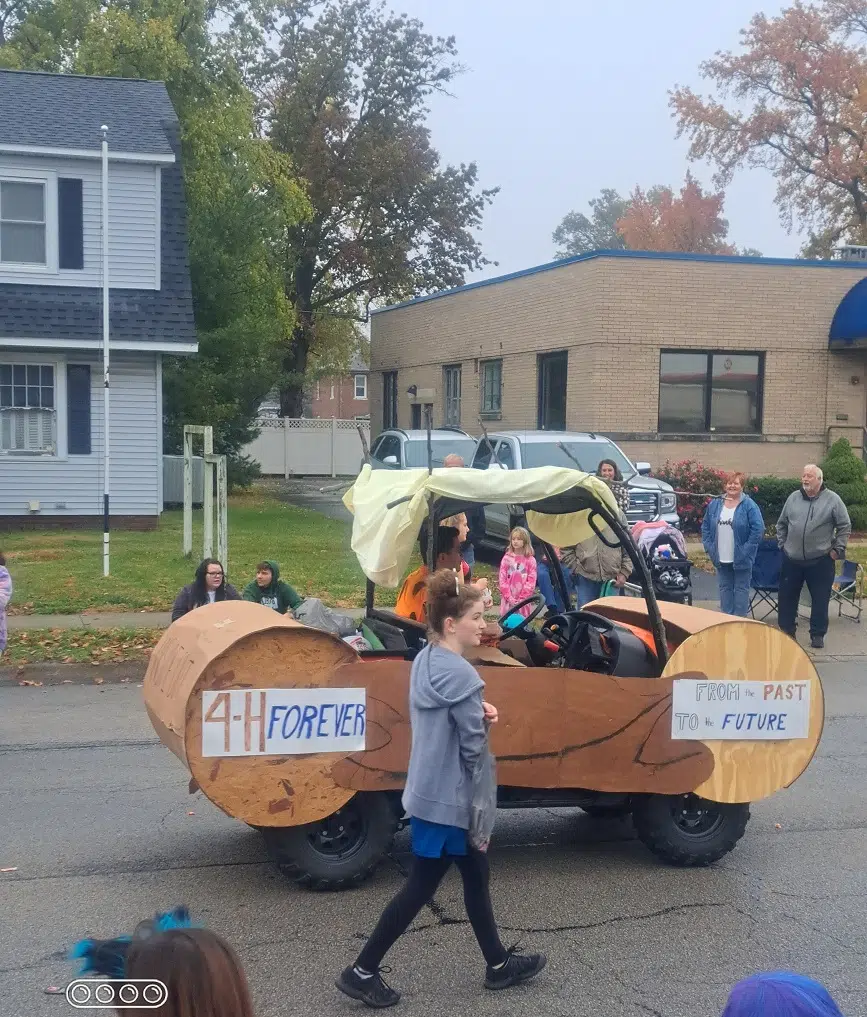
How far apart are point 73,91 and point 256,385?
7196 millimetres

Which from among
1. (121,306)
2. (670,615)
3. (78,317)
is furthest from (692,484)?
(670,615)

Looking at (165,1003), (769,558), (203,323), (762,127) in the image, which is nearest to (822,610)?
(769,558)

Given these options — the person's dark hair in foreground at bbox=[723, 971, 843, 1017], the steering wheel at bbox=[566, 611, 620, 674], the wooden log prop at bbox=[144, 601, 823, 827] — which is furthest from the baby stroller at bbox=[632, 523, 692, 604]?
the person's dark hair in foreground at bbox=[723, 971, 843, 1017]

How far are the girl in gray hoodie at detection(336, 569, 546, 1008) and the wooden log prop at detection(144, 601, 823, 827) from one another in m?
1.00

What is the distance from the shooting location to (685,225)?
61.8 metres

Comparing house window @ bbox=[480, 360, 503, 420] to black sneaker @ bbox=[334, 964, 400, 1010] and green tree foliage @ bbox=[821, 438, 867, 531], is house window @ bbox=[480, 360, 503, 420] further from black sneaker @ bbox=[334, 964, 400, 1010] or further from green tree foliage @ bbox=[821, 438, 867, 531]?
black sneaker @ bbox=[334, 964, 400, 1010]

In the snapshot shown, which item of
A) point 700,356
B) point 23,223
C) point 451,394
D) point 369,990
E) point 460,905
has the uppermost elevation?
point 23,223

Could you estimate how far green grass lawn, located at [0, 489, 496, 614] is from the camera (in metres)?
13.3

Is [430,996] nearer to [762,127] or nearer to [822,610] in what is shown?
[822,610]

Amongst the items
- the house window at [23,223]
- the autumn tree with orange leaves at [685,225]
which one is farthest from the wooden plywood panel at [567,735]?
the autumn tree with orange leaves at [685,225]

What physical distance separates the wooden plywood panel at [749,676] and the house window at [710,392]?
52.9ft

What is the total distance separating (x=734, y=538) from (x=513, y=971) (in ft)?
26.5

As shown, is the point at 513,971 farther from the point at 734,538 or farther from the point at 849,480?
the point at 849,480

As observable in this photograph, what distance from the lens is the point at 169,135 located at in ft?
67.9
